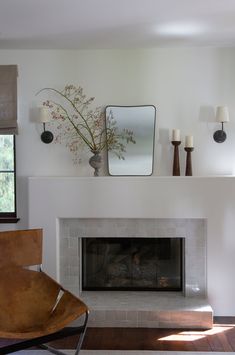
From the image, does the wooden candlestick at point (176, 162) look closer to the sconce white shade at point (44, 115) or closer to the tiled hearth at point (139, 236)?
the tiled hearth at point (139, 236)

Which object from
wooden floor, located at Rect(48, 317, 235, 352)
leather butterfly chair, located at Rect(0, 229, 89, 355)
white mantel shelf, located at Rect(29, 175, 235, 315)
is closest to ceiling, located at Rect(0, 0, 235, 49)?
white mantel shelf, located at Rect(29, 175, 235, 315)

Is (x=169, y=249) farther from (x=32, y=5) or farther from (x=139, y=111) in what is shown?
(x=32, y=5)

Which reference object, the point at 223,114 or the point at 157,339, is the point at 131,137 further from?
the point at 157,339

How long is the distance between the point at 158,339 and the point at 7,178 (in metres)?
1.92

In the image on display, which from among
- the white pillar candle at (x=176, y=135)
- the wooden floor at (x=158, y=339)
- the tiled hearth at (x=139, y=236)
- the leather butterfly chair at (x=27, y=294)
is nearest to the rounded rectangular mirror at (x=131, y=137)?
the white pillar candle at (x=176, y=135)

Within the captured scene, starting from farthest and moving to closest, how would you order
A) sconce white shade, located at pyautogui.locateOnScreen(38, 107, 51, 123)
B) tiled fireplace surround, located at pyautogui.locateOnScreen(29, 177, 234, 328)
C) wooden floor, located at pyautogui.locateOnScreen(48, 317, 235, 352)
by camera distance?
sconce white shade, located at pyautogui.locateOnScreen(38, 107, 51, 123) < tiled fireplace surround, located at pyautogui.locateOnScreen(29, 177, 234, 328) < wooden floor, located at pyautogui.locateOnScreen(48, 317, 235, 352)

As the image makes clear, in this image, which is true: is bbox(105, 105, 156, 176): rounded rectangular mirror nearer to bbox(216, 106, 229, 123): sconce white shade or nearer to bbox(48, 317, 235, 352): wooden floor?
bbox(216, 106, 229, 123): sconce white shade

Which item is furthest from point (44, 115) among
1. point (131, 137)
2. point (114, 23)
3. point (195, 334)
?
point (195, 334)

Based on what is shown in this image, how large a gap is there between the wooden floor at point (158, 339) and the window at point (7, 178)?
129cm

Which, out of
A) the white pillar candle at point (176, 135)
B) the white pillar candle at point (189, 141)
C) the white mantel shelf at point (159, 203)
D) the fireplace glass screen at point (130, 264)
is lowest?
the fireplace glass screen at point (130, 264)

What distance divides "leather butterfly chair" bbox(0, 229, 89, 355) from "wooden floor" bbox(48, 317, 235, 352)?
1.30 feet

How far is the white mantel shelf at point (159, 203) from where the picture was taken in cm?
353

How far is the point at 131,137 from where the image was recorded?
3.68 m

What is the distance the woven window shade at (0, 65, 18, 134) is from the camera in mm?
3643
